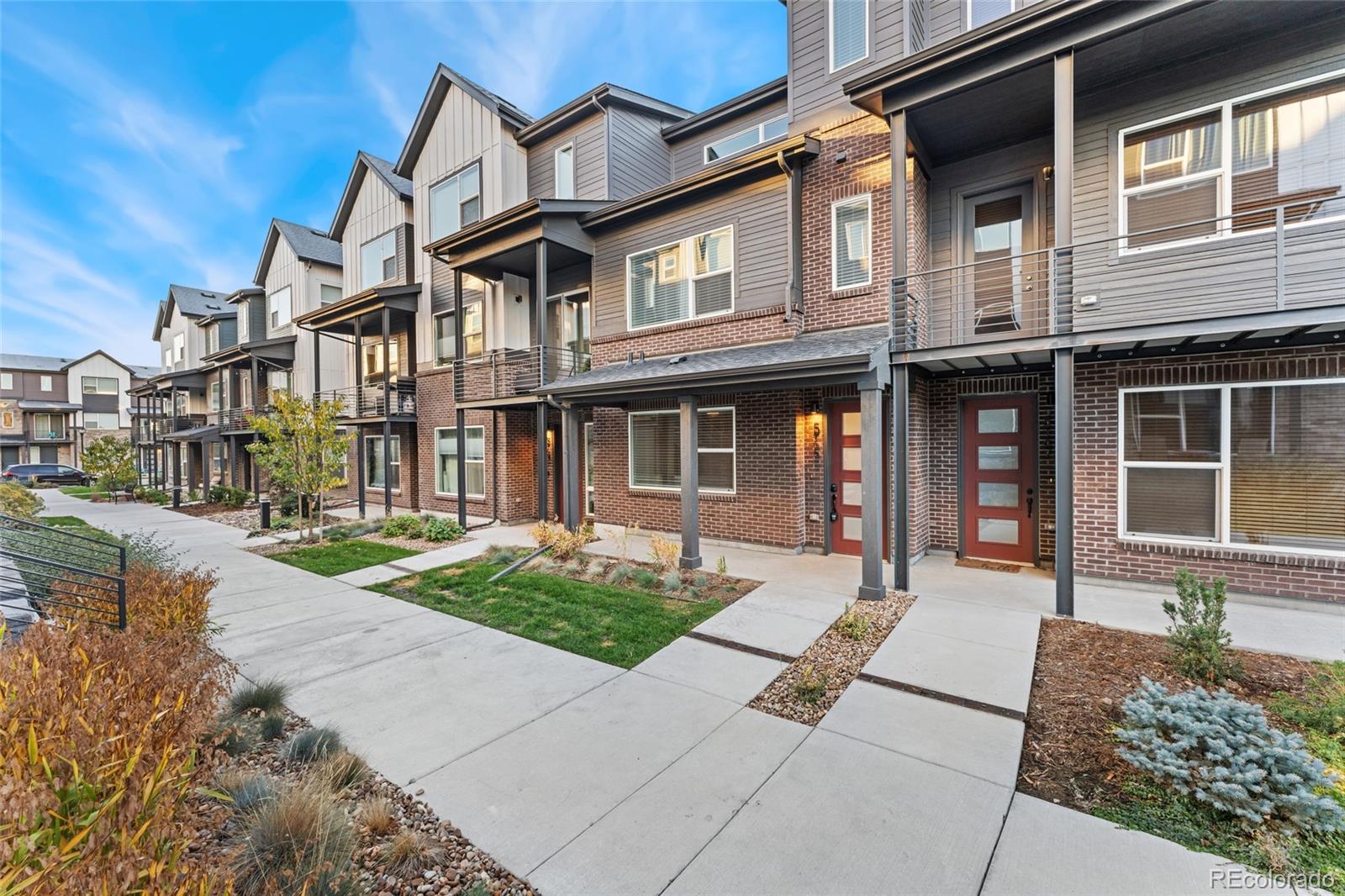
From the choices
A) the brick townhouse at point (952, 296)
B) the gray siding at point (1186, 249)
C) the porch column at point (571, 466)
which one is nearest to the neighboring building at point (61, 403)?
the brick townhouse at point (952, 296)

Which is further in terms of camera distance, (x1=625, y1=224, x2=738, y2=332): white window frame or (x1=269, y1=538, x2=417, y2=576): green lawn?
(x1=625, y1=224, x2=738, y2=332): white window frame

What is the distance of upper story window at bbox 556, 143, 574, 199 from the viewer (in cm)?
1280

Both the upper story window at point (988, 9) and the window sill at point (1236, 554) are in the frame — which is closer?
the window sill at point (1236, 554)

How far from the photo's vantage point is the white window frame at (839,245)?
8328 millimetres

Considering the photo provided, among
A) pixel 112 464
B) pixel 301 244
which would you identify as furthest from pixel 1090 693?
pixel 112 464

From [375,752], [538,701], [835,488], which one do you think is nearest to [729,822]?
[538,701]

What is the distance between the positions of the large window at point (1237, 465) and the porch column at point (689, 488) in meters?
5.79

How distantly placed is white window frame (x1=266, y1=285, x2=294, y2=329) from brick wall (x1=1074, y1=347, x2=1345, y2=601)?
84.0ft

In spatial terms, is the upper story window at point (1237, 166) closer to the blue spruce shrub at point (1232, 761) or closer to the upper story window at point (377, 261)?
the blue spruce shrub at point (1232, 761)

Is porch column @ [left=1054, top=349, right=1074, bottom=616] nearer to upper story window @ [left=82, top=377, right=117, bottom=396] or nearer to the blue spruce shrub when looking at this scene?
the blue spruce shrub

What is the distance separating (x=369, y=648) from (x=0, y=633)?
286cm

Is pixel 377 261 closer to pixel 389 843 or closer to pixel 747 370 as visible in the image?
pixel 747 370

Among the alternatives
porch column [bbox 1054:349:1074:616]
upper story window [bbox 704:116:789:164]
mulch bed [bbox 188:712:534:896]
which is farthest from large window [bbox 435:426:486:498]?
porch column [bbox 1054:349:1074:616]

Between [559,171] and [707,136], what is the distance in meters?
3.74
